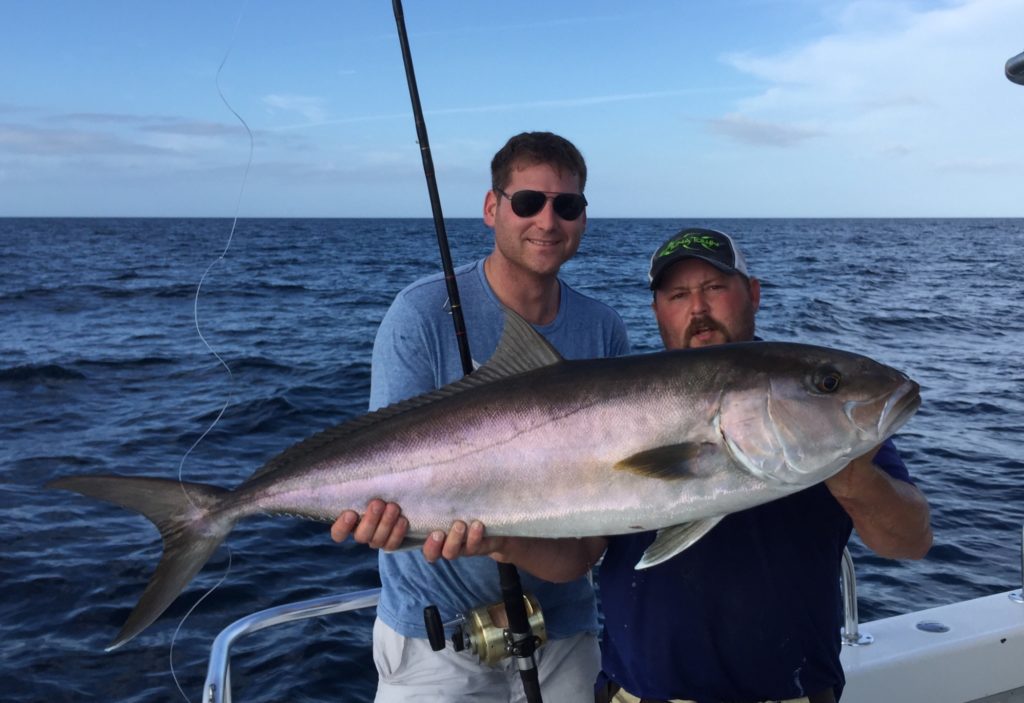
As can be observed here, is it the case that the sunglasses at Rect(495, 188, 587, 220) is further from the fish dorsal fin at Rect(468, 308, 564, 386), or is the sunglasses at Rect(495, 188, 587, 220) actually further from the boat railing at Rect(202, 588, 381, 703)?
the boat railing at Rect(202, 588, 381, 703)

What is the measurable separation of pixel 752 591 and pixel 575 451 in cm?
70

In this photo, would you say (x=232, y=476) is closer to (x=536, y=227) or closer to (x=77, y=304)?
(x=536, y=227)

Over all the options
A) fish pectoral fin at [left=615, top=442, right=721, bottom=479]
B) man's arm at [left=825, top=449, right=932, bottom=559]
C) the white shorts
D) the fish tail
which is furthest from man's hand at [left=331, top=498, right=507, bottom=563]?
man's arm at [left=825, top=449, right=932, bottom=559]

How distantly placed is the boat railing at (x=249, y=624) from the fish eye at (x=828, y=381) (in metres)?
2.03

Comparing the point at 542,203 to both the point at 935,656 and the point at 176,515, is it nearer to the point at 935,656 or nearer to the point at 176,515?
the point at 176,515

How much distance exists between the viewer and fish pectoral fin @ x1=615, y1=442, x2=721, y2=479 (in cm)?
247

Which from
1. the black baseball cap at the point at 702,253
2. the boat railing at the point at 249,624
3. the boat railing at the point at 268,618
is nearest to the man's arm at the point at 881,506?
the boat railing at the point at 268,618

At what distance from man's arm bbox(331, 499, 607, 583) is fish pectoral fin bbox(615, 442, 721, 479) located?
548 millimetres

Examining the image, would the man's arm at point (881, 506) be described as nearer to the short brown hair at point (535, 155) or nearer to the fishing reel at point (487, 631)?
the fishing reel at point (487, 631)

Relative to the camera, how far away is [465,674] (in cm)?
352

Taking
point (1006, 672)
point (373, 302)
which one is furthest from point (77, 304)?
point (1006, 672)

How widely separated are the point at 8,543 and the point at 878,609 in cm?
819

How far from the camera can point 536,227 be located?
348 cm

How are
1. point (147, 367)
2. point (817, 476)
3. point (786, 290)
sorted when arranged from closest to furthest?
point (817, 476)
point (147, 367)
point (786, 290)
